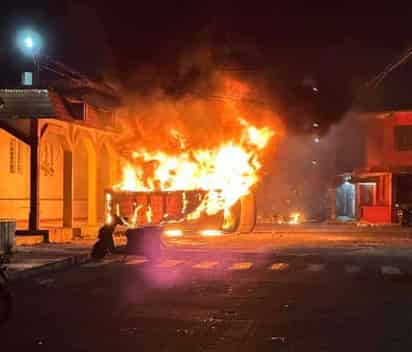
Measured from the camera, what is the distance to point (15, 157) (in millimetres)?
28266

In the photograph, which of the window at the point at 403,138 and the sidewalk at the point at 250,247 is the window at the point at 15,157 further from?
the window at the point at 403,138

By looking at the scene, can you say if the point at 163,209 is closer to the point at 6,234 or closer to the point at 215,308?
the point at 6,234

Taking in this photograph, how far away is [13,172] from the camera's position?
28062 millimetres

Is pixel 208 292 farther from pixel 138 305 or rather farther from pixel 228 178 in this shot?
pixel 228 178

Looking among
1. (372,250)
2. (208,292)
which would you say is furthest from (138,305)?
(372,250)

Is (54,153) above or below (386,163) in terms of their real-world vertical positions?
below

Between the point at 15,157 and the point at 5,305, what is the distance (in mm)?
18577

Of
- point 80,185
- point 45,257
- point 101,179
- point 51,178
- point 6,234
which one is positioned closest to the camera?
point 45,257

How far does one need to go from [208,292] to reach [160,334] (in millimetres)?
4193

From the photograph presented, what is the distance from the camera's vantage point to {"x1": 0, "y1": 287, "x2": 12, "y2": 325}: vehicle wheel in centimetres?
1028

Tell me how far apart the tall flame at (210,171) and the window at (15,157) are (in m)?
3.68

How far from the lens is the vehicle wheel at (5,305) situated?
10281 millimetres

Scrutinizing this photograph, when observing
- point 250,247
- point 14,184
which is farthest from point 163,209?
point 14,184

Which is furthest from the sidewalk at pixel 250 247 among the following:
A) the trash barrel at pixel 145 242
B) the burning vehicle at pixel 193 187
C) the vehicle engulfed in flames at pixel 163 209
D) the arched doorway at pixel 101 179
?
the arched doorway at pixel 101 179
